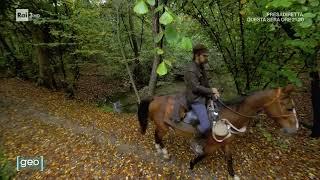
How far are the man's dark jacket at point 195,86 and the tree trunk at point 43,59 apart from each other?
13449 millimetres

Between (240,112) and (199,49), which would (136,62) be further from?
(240,112)

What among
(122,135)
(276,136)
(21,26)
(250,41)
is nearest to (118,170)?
(122,135)

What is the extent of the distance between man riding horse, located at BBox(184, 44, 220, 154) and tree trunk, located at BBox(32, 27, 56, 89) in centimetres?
1349

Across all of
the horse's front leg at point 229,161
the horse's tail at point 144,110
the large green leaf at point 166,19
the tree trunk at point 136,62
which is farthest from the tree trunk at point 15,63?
the large green leaf at point 166,19

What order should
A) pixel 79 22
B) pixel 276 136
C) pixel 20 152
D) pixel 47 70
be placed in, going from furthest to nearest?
pixel 47 70
pixel 79 22
pixel 276 136
pixel 20 152

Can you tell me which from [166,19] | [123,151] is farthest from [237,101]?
[166,19]

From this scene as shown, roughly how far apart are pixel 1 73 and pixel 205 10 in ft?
59.6

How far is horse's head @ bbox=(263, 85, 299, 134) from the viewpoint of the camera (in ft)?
20.3

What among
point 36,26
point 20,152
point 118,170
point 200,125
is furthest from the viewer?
point 36,26

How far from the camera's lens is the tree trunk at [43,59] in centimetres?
1747

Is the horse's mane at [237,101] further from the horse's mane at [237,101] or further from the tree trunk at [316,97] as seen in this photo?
the tree trunk at [316,97]

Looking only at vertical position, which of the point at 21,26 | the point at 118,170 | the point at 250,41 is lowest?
the point at 118,170

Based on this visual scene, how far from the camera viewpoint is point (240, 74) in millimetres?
11195

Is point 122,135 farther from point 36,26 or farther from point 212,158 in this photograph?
point 36,26
